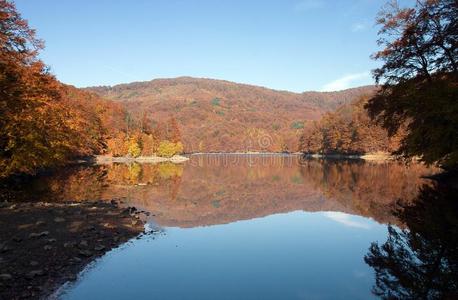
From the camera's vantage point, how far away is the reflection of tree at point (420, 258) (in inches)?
416

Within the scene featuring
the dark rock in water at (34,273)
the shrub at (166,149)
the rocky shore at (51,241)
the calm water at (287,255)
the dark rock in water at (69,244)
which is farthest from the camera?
the shrub at (166,149)

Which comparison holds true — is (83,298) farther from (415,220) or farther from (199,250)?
(415,220)

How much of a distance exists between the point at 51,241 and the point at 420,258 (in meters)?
13.1

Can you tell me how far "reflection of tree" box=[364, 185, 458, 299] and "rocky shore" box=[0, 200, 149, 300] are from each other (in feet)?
30.9

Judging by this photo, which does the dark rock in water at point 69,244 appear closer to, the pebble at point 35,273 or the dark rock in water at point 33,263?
the dark rock in water at point 33,263

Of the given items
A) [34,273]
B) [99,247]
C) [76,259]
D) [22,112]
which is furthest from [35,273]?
[22,112]

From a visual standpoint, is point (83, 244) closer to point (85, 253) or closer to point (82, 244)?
point (82, 244)

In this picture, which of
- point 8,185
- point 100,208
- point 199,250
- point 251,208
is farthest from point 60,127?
point 199,250

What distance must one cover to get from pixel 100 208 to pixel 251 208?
11.5 meters

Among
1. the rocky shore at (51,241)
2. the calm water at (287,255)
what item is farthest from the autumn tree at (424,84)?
the rocky shore at (51,241)

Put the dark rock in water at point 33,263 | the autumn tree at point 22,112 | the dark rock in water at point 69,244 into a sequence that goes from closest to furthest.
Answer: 1. the dark rock in water at point 33,263
2. the dark rock in water at point 69,244
3. the autumn tree at point 22,112

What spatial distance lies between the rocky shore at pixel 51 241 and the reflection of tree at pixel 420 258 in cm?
942

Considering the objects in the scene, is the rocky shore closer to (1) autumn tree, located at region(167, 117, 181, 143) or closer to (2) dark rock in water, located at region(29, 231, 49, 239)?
(2) dark rock in water, located at region(29, 231, 49, 239)

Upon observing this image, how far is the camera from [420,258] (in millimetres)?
13227
